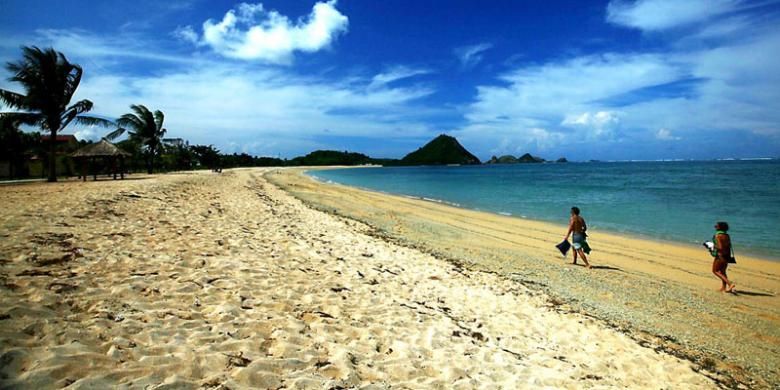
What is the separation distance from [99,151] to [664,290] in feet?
105

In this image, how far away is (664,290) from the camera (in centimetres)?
792

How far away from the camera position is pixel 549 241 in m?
13.1

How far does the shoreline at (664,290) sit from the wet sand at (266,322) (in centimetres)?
65

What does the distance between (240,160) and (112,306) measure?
112 m

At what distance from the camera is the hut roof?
2453 centimetres

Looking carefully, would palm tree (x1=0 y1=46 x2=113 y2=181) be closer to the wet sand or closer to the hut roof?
the hut roof

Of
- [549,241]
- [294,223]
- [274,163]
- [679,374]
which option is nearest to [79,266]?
[294,223]

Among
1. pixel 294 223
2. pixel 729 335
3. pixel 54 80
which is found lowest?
pixel 729 335

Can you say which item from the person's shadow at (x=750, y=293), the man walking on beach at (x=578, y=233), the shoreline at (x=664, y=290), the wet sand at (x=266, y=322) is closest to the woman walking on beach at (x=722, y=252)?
the person's shadow at (x=750, y=293)

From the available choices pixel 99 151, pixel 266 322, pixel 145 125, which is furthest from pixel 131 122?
pixel 266 322

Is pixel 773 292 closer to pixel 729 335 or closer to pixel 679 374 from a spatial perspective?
pixel 729 335

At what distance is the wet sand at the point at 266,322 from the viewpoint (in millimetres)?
3070

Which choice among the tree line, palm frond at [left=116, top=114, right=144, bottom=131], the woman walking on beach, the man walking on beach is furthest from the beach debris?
palm frond at [left=116, top=114, right=144, bottom=131]

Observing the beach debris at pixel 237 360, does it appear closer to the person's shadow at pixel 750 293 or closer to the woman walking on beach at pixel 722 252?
the woman walking on beach at pixel 722 252
